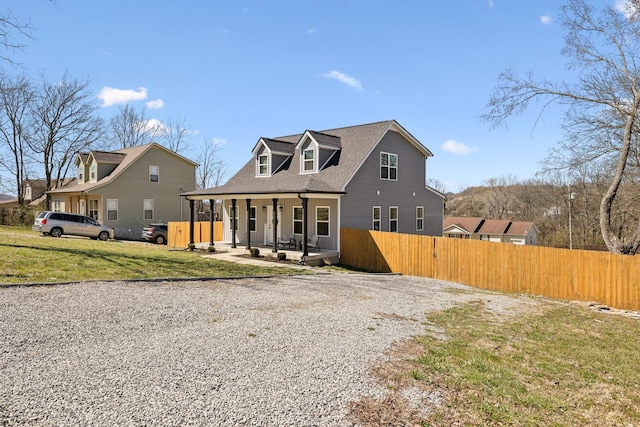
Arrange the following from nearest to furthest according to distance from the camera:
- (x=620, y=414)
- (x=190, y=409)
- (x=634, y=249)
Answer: (x=190, y=409) < (x=620, y=414) < (x=634, y=249)

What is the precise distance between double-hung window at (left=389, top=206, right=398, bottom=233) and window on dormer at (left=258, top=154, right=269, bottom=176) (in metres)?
7.55

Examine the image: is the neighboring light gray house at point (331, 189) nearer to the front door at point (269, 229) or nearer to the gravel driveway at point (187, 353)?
the front door at point (269, 229)

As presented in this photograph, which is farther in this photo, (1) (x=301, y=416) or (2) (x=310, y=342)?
(2) (x=310, y=342)

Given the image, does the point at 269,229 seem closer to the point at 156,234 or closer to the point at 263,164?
the point at 263,164

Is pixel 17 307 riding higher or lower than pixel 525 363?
higher

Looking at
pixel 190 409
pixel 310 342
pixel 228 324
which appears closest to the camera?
pixel 190 409

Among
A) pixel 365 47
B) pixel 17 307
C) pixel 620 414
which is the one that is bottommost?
pixel 620 414

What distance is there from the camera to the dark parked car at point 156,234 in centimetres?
2742

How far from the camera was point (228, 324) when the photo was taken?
7223 millimetres

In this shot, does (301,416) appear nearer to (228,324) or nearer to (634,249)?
(228,324)

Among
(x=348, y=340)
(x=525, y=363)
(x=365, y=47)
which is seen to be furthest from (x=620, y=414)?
(x=365, y=47)

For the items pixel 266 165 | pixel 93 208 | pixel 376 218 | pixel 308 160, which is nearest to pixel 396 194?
pixel 376 218

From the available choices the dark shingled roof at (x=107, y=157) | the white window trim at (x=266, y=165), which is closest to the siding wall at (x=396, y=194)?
the white window trim at (x=266, y=165)

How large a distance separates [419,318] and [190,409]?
5.66 meters
